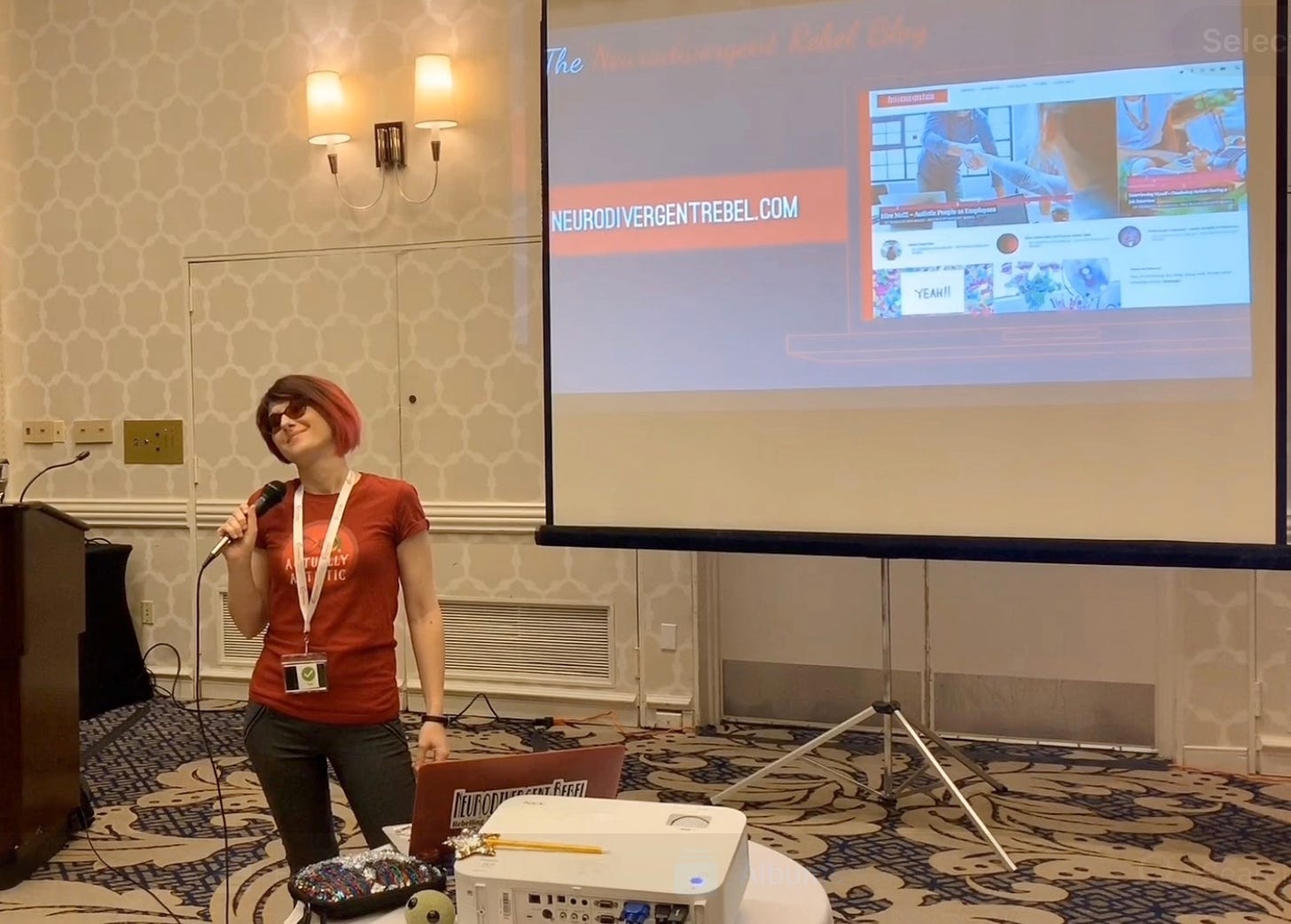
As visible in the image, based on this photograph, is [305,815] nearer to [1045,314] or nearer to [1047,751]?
[1045,314]

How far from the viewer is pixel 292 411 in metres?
2.16

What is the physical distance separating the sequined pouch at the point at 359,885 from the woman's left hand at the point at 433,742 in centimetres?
60

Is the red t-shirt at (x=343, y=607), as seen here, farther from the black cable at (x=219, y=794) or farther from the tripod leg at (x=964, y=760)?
the tripod leg at (x=964, y=760)

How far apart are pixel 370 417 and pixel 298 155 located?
1163 mm

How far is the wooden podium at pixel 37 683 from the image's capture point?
2.91 m

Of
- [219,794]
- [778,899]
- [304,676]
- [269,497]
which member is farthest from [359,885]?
[219,794]

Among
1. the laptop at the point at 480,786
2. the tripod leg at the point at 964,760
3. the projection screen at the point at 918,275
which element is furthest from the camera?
the tripod leg at the point at 964,760

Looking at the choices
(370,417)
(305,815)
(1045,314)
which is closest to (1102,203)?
(1045,314)

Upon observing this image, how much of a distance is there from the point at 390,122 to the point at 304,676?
9.91 ft

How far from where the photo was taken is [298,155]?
4.61m

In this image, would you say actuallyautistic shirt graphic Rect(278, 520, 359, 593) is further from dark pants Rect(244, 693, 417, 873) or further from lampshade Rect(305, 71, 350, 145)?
lampshade Rect(305, 71, 350, 145)

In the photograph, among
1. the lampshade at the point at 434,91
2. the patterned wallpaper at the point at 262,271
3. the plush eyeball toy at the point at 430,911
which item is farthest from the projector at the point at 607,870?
the lampshade at the point at 434,91

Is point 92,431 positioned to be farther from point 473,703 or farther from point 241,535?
point 241,535

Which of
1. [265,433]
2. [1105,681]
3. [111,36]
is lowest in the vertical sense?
[1105,681]
